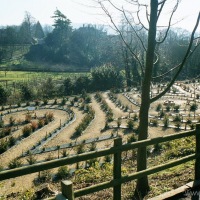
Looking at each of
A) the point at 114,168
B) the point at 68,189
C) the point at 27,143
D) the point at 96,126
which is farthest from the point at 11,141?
the point at 68,189

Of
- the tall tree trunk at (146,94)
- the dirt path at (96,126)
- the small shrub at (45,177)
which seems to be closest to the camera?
the tall tree trunk at (146,94)

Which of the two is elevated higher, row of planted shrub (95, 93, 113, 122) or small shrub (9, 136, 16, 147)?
row of planted shrub (95, 93, 113, 122)

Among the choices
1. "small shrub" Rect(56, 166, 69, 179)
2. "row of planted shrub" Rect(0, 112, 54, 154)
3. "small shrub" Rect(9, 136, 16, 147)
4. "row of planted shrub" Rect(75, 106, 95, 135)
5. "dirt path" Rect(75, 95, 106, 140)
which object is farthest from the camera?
"row of planted shrub" Rect(75, 106, 95, 135)

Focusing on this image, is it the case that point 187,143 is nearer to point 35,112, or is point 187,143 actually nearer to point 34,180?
point 34,180

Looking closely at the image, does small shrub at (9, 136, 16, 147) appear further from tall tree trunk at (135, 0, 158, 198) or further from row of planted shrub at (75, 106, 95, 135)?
tall tree trunk at (135, 0, 158, 198)

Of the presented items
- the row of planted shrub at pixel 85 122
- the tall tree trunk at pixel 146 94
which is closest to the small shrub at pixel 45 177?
the tall tree trunk at pixel 146 94

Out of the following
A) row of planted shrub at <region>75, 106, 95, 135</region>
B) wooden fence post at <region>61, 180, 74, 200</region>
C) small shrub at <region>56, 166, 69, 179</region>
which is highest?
wooden fence post at <region>61, 180, 74, 200</region>

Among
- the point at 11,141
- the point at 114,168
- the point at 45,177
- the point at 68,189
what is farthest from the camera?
the point at 11,141

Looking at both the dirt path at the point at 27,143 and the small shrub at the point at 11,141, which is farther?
the small shrub at the point at 11,141

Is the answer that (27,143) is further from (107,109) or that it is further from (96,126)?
(107,109)

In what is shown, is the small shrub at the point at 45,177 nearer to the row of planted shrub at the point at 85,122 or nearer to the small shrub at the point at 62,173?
the small shrub at the point at 62,173

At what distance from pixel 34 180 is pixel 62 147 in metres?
4.86

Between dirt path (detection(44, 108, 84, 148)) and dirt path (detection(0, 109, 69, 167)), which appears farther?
dirt path (detection(44, 108, 84, 148))

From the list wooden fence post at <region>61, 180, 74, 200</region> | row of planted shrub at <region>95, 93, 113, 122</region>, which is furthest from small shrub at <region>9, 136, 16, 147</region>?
wooden fence post at <region>61, 180, 74, 200</region>
